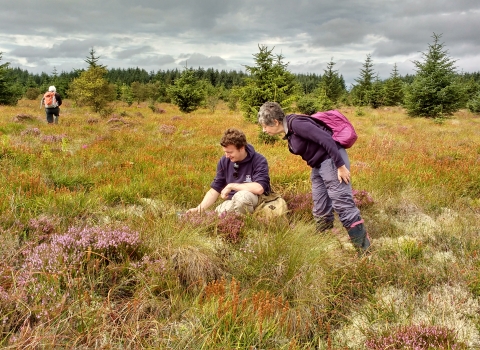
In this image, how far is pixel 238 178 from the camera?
15.7ft

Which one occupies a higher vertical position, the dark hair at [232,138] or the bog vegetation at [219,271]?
the dark hair at [232,138]

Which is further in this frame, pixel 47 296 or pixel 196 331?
pixel 47 296

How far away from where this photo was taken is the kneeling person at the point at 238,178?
441 cm

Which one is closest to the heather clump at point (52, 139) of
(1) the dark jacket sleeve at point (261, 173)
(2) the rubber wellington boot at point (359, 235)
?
(1) the dark jacket sleeve at point (261, 173)

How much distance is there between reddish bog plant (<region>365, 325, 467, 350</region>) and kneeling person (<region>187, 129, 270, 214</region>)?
2408 millimetres

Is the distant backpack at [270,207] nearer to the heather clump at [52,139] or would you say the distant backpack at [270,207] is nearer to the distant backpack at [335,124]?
the distant backpack at [335,124]

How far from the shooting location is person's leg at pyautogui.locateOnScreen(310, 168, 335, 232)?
4.32 metres

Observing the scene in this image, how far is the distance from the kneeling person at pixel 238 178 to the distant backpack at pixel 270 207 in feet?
0.27

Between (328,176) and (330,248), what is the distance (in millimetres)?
847

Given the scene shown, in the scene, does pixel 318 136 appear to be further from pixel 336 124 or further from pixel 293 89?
pixel 293 89

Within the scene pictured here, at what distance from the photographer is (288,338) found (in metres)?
2.40

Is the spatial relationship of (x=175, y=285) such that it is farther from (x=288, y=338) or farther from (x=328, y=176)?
(x=328, y=176)

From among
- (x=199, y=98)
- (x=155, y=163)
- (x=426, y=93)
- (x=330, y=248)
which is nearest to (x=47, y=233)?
(x=330, y=248)

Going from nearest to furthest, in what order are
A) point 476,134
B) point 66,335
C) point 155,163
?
1. point 66,335
2. point 155,163
3. point 476,134
